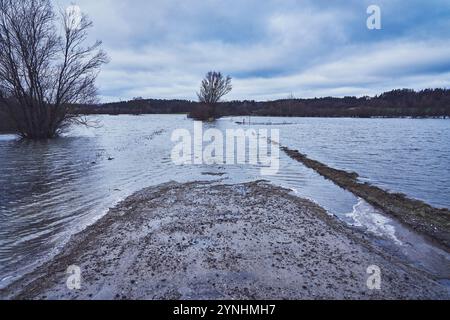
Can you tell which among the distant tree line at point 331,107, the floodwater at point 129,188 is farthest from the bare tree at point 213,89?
the floodwater at point 129,188

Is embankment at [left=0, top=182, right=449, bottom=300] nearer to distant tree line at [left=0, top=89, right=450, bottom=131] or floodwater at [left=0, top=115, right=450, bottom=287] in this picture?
floodwater at [left=0, top=115, right=450, bottom=287]

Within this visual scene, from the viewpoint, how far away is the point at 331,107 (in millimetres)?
171125

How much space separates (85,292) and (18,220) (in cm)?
447

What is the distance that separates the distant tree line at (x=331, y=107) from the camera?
136 meters

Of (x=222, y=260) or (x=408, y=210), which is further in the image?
(x=408, y=210)

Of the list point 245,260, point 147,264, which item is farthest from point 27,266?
point 245,260

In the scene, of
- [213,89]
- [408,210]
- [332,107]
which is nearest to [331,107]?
[332,107]

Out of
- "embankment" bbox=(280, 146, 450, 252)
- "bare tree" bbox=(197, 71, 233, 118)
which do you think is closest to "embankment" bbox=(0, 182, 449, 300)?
"embankment" bbox=(280, 146, 450, 252)

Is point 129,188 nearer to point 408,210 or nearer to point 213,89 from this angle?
point 408,210

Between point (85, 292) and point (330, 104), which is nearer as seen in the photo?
point (85, 292)

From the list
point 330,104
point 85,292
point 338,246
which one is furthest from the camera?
point 330,104

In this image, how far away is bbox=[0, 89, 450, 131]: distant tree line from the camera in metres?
136

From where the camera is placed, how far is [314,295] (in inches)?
173
